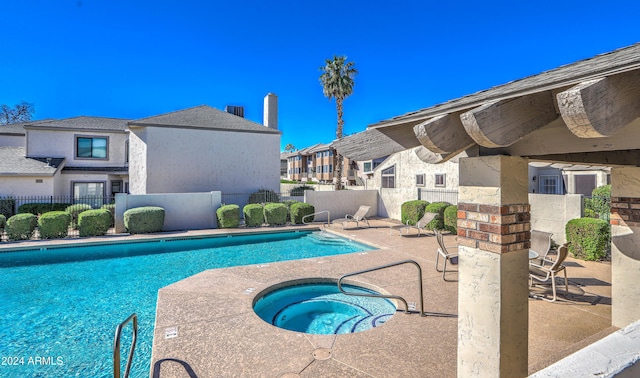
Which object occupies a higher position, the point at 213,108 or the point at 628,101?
the point at 213,108

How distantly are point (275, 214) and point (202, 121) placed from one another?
838 cm

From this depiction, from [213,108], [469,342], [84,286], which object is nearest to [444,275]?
[469,342]

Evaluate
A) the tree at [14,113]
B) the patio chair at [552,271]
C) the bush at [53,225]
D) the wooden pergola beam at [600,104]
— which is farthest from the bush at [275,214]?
the tree at [14,113]

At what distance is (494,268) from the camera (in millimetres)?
2701

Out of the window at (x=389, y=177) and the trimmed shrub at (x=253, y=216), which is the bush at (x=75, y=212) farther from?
the window at (x=389, y=177)

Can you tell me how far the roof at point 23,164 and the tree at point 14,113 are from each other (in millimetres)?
24269

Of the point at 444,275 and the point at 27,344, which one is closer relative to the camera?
the point at 27,344

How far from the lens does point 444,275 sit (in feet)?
24.5

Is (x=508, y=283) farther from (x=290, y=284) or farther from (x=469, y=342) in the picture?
(x=290, y=284)

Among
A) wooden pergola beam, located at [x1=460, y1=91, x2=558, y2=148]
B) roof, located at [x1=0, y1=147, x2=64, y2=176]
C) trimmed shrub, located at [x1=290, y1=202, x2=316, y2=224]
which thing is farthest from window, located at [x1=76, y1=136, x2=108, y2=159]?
wooden pergola beam, located at [x1=460, y1=91, x2=558, y2=148]

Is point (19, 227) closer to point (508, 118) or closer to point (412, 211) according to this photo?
point (412, 211)

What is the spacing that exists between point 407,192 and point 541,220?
23.5 feet

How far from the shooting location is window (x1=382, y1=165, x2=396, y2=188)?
24609 millimetres

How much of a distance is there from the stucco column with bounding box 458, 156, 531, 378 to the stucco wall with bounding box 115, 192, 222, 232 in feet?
48.5
